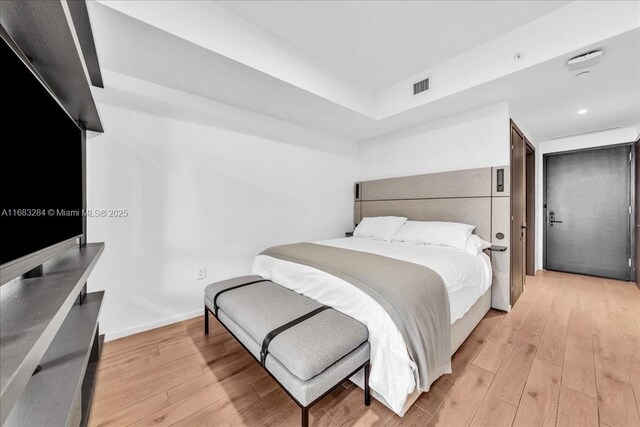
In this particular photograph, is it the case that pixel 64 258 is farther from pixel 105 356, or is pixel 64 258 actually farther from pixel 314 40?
pixel 314 40

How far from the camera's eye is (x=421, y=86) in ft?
8.71

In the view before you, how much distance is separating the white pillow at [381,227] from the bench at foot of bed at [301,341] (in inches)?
65.6

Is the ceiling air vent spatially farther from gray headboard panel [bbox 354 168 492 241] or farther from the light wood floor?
the light wood floor

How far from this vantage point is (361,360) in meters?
1.29

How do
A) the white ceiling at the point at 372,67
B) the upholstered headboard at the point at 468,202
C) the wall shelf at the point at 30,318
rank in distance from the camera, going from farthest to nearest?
1. the upholstered headboard at the point at 468,202
2. the white ceiling at the point at 372,67
3. the wall shelf at the point at 30,318

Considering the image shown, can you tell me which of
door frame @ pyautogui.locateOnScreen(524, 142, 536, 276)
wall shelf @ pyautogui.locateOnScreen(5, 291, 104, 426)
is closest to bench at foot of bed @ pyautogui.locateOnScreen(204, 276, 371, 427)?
wall shelf @ pyautogui.locateOnScreen(5, 291, 104, 426)

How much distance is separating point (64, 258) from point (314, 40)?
2382mm

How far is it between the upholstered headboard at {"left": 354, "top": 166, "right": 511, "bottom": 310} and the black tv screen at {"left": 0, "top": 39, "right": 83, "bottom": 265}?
10.7 feet

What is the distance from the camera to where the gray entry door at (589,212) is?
3.53 m

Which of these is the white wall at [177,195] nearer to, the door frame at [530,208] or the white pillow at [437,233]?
the white pillow at [437,233]

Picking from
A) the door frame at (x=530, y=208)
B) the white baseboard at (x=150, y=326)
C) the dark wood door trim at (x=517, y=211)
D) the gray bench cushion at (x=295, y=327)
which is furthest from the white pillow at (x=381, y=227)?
the door frame at (x=530, y=208)

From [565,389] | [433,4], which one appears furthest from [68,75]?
[565,389]

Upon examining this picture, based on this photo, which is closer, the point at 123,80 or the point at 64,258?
the point at 64,258

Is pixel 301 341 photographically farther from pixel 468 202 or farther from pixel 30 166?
pixel 468 202
